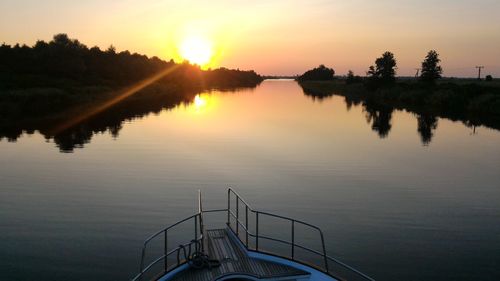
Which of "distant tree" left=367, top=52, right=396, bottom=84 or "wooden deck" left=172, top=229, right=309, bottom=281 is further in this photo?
"distant tree" left=367, top=52, right=396, bottom=84

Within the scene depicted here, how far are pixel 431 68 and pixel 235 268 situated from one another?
127 m

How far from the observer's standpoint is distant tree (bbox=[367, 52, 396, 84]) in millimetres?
134750

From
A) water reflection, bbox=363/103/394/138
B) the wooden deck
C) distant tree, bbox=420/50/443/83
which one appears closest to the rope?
the wooden deck

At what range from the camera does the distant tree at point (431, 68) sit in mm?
124000

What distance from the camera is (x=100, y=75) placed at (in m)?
132

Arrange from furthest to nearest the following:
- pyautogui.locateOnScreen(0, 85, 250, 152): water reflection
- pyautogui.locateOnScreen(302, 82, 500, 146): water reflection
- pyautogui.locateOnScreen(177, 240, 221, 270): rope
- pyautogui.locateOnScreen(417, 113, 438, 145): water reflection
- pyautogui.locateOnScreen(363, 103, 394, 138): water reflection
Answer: pyautogui.locateOnScreen(363, 103, 394, 138): water reflection
pyautogui.locateOnScreen(302, 82, 500, 146): water reflection
pyautogui.locateOnScreen(417, 113, 438, 145): water reflection
pyautogui.locateOnScreen(0, 85, 250, 152): water reflection
pyautogui.locateOnScreen(177, 240, 221, 270): rope

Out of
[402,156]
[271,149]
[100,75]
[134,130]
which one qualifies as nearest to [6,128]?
[134,130]

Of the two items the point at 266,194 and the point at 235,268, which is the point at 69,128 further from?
the point at 235,268

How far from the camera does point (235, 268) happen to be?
13.2 m

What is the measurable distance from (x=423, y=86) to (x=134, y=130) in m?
88.7

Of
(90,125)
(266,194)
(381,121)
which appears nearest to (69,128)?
(90,125)

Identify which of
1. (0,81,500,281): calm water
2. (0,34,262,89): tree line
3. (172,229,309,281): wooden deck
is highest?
(0,34,262,89): tree line

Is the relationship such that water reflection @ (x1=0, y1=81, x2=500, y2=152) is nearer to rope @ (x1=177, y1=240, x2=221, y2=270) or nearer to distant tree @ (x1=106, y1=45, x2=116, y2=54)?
rope @ (x1=177, y1=240, x2=221, y2=270)

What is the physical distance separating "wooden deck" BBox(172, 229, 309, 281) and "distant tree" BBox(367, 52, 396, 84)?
131591mm
